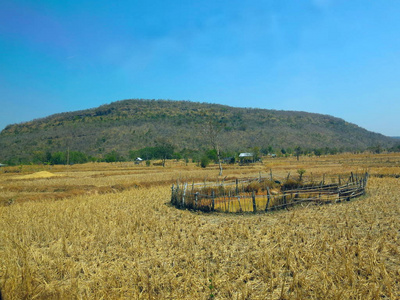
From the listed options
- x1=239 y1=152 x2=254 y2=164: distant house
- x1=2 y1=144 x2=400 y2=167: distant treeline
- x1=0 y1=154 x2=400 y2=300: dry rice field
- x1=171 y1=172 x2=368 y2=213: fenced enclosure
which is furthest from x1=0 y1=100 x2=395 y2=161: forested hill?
x1=0 y1=154 x2=400 y2=300: dry rice field

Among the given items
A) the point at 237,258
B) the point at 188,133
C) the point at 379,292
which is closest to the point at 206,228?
the point at 237,258

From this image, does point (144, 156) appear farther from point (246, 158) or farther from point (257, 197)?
point (257, 197)

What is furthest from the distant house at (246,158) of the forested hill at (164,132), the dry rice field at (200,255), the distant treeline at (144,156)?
the dry rice field at (200,255)

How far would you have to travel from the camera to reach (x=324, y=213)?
12391mm

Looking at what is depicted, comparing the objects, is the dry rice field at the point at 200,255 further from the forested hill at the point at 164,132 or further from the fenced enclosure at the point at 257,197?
the forested hill at the point at 164,132

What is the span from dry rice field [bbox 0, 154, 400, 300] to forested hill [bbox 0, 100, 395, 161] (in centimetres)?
6454

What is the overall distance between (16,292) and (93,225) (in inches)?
194

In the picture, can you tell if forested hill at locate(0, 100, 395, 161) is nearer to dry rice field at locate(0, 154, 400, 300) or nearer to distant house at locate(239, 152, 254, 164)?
distant house at locate(239, 152, 254, 164)

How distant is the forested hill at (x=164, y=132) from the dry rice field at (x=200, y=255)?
6454 centimetres

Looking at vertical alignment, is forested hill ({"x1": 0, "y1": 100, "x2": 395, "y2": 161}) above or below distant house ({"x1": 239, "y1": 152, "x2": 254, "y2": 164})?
above

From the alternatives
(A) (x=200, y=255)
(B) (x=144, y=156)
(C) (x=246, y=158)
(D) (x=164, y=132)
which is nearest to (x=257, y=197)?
(A) (x=200, y=255)

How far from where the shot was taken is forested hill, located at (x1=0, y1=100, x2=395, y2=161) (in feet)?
308

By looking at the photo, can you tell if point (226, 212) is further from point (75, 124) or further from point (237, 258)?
point (75, 124)

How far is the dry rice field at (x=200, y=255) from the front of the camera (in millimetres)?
5723
